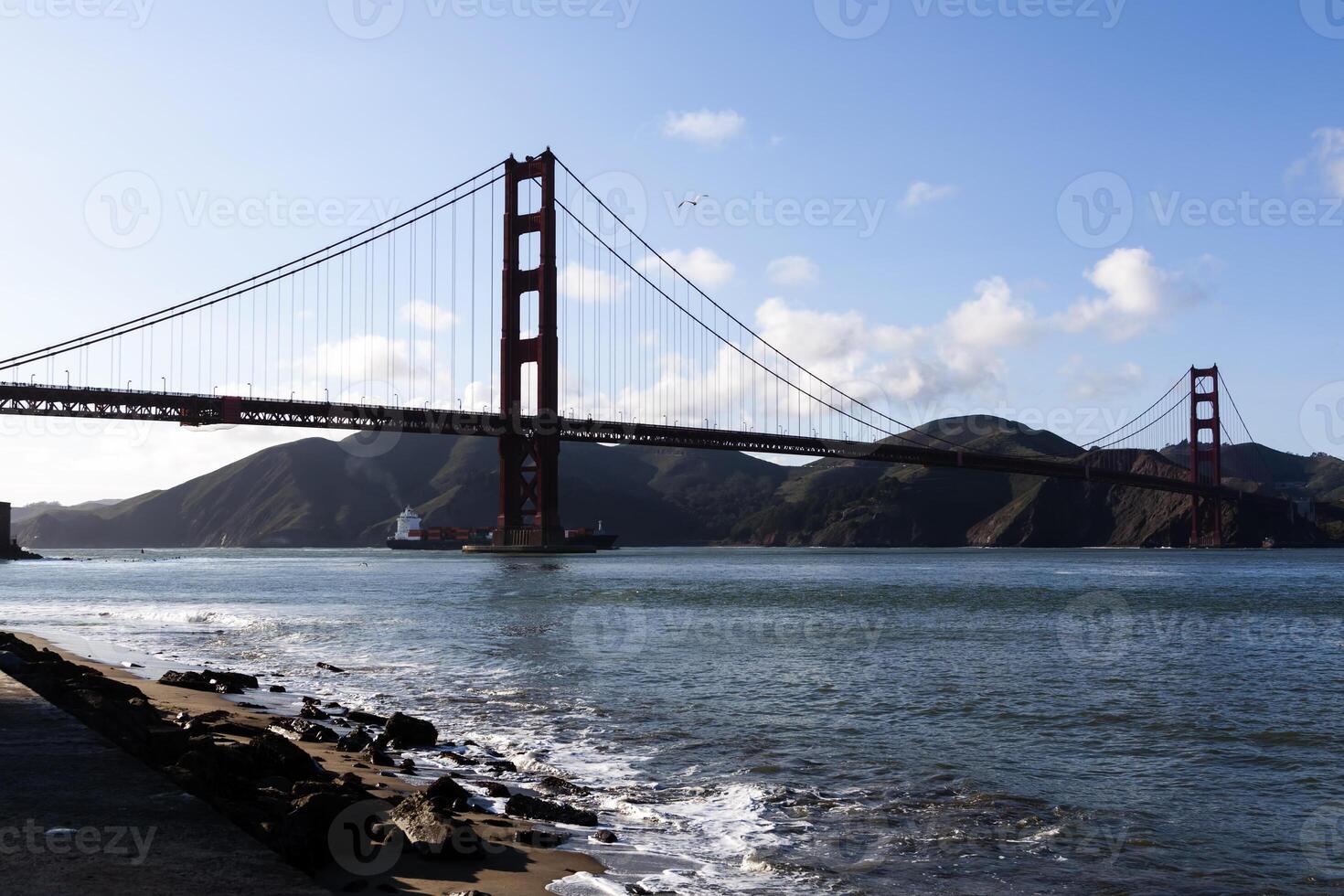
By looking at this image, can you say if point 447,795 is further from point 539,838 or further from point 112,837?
point 112,837

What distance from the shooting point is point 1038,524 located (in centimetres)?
16575

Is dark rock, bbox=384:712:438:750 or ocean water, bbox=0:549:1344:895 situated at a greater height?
dark rock, bbox=384:712:438:750

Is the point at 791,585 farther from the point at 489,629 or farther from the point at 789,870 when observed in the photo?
the point at 789,870

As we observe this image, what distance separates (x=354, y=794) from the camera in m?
7.75

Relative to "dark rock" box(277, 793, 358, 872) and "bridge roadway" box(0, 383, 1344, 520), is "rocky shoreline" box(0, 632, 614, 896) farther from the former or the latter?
"bridge roadway" box(0, 383, 1344, 520)

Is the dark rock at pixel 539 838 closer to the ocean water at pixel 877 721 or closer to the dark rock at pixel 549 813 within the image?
the ocean water at pixel 877 721

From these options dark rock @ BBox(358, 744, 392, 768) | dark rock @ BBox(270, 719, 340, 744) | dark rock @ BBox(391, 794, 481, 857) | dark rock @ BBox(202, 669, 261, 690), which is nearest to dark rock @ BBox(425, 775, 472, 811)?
dark rock @ BBox(391, 794, 481, 857)

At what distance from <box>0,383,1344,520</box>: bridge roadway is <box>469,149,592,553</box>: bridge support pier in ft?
4.21

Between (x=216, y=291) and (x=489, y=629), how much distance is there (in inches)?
2373

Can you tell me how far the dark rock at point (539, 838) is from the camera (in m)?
7.73

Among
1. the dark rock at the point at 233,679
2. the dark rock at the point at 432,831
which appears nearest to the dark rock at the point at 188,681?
the dark rock at the point at 233,679

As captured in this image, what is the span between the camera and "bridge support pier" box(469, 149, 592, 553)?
260 ft

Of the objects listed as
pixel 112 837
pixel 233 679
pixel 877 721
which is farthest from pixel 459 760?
pixel 233 679

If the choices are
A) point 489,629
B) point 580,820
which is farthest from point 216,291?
point 580,820
